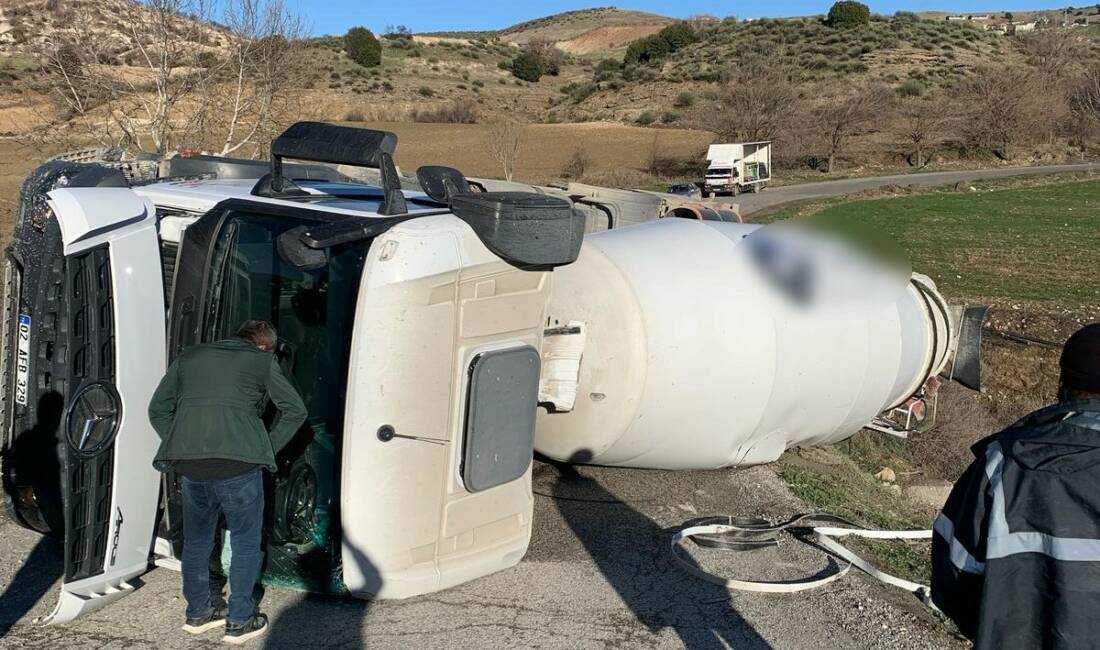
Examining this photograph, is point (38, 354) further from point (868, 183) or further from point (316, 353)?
point (868, 183)

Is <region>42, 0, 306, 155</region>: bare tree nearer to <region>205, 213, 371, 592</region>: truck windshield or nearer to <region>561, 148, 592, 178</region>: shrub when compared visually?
<region>205, 213, 371, 592</region>: truck windshield

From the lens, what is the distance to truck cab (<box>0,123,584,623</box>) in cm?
436

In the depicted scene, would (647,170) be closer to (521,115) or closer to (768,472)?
(521,115)

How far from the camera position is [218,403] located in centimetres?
422

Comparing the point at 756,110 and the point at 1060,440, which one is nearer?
the point at 1060,440

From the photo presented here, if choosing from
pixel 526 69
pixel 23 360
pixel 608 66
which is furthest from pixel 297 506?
pixel 526 69

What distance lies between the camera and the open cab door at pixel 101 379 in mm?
4426

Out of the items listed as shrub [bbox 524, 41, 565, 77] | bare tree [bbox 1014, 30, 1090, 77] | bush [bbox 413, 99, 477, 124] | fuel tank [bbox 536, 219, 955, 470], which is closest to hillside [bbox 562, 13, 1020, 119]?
bare tree [bbox 1014, 30, 1090, 77]

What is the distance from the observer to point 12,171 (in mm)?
34750

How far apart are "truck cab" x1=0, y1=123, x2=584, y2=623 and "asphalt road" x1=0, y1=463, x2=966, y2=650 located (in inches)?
6.1

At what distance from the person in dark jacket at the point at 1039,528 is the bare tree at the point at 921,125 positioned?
5212 centimetres

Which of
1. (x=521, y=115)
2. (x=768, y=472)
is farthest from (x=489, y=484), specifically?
(x=521, y=115)

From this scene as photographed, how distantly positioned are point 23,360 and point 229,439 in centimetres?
136

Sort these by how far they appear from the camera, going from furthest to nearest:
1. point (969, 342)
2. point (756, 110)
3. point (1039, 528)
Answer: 1. point (756, 110)
2. point (969, 342)
3. point (1039, 528)
